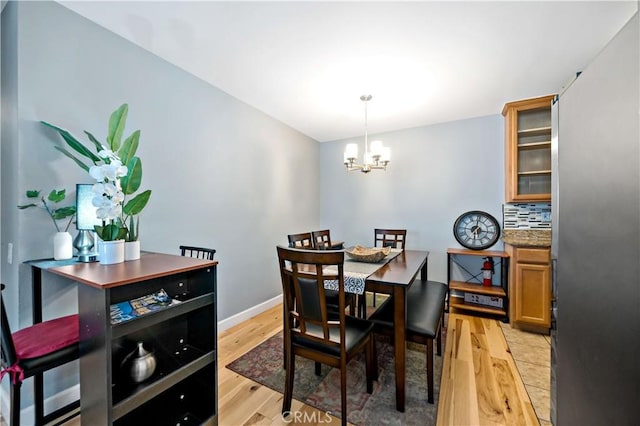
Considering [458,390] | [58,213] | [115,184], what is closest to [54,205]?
[58,213]

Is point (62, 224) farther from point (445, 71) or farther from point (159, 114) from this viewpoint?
point (445, 71)

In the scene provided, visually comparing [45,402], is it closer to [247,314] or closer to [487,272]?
[247,314]

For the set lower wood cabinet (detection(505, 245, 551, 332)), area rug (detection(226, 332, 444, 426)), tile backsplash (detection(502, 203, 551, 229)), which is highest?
tile backsplash (detection(502, 203, 551, 229))

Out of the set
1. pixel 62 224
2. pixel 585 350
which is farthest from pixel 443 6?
pixel 62 224

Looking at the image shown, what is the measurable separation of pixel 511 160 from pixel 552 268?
2.41 meters

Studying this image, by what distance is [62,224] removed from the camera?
1.60 meters

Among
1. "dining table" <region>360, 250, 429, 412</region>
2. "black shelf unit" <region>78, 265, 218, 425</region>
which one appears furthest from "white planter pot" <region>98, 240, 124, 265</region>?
"dining table" <region>360, 250, 429, 412</region>

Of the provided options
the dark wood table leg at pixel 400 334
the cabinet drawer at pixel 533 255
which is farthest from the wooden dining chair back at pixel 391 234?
the dark wood table leg at pixel 400 334

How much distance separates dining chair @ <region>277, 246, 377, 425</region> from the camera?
55.4 inches

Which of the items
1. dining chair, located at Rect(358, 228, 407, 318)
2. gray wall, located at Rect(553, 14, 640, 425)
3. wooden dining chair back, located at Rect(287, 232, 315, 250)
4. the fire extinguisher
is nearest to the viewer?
gray wall, located at Rect(553, 14, 640, 425)

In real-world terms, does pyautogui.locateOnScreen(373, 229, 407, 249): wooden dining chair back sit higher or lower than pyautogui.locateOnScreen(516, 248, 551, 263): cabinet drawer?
higher

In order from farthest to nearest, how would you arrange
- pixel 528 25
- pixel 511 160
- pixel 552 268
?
pixel 511 160 < pixel 528 25 < pixel 552 268

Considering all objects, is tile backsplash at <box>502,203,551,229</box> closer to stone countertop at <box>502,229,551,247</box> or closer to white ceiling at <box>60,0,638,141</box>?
stone countertop at <box>502,229,551,247</box>

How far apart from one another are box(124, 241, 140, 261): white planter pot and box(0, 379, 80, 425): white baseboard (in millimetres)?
997
